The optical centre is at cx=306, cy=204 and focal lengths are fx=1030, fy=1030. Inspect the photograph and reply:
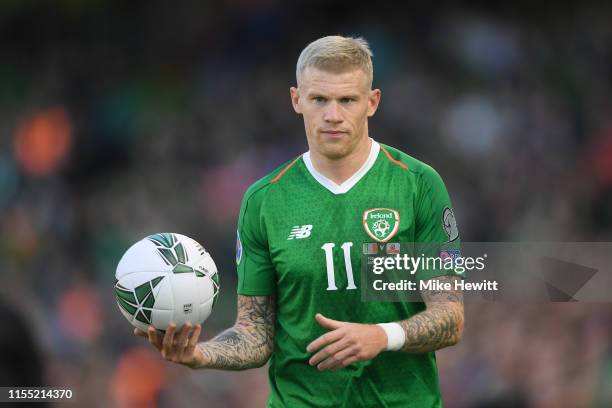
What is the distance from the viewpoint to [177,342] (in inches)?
190

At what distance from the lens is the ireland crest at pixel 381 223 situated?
5.49 m

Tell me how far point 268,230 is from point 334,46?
3.49 feet

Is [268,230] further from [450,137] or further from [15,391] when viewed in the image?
[450,137]

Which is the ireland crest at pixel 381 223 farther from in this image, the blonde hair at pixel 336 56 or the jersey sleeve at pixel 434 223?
the blonde hair at pixel 336 56

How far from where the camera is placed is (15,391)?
3627 millimetres

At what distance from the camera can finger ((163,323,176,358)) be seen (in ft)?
15.6

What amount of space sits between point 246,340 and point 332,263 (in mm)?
621

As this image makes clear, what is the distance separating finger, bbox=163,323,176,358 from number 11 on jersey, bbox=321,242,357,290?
1.01m

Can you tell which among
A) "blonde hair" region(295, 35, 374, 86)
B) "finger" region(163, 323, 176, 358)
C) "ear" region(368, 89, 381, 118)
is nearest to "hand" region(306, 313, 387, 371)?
"finger" region(163, 323, 176, 358)

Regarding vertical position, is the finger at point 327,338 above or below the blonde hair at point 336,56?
below

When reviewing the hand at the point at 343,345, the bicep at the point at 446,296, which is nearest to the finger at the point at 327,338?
the hand at the point at 343,345

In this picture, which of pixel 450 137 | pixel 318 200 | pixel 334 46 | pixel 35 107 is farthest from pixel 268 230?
pixel 35 107

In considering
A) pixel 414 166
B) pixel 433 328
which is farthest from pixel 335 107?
pixel 433 328

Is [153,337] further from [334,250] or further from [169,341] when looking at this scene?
[334,250]
